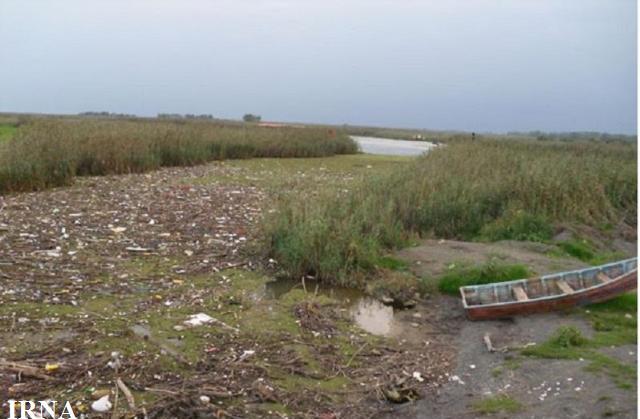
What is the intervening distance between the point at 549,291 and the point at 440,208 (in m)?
3.37

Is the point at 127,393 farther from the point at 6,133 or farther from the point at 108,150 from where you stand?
the point at 6,133

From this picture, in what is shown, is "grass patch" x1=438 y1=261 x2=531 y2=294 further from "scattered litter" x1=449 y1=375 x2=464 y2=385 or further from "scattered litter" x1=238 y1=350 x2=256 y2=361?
"scattered litter" x1=238 y1=350 x2=256 y2=361

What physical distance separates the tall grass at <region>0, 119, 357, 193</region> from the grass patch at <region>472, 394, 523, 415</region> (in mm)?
10112

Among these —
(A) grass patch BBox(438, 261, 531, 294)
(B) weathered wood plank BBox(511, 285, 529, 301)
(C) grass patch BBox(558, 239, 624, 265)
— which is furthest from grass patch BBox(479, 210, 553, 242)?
(B) weathered wood plank BBox(511, 285, 529, 301)

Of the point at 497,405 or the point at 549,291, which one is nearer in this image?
the point at 497,405

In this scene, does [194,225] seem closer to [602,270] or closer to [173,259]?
[173,259]

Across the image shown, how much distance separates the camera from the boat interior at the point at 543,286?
6.32 metres

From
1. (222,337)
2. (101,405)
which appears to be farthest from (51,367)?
(222,337)

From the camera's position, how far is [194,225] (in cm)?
900

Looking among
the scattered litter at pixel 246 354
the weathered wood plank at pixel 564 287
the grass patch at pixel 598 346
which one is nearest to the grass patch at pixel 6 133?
the scattered litter at pixel 246 354

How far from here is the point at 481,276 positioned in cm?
691

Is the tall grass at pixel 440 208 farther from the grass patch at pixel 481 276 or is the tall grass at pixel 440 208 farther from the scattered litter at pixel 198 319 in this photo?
the scattered litter at pixel 198 319

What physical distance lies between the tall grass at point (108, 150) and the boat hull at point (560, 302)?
9.38m

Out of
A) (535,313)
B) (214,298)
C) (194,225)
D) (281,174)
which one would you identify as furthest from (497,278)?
(281,174)
